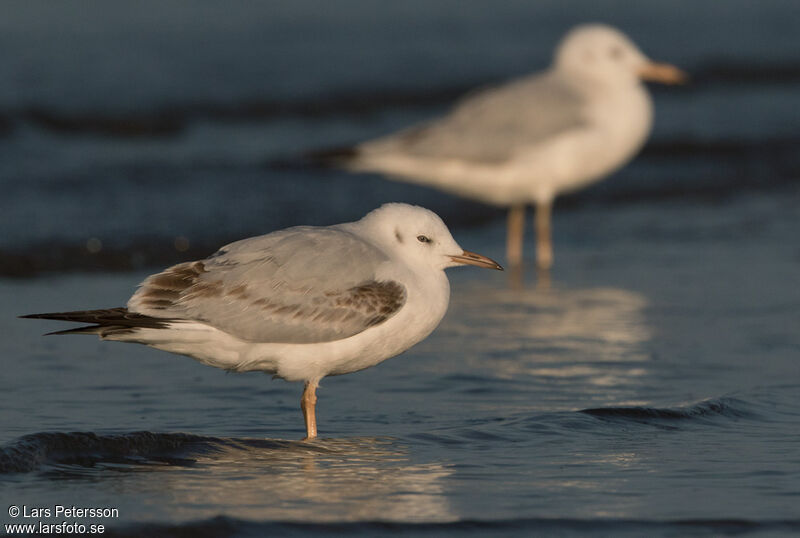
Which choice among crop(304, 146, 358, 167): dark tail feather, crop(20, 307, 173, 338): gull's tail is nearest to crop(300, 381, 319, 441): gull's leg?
crop(20, 307, 173, 338): gull's tail

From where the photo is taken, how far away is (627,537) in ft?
14.9

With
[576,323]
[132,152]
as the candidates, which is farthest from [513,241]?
[132,152]

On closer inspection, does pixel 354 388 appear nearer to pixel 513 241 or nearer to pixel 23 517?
pixel 23 517

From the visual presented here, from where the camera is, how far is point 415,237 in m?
6.04

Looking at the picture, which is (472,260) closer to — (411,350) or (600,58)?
(411,350)

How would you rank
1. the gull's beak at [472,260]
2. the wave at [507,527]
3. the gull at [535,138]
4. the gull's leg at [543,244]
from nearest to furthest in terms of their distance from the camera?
the wave at [507,527], the gull's beak at [472,260], the gull's leg at [543,244], the gull at [535,138]

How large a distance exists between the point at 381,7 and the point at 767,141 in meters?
6.87

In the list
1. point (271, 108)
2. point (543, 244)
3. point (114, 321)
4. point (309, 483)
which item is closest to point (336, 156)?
point (543, 244)

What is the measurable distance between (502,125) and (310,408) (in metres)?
5.47

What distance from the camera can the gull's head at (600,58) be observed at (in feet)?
36.5

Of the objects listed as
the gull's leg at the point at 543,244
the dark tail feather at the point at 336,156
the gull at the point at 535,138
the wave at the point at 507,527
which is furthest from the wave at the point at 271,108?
the wave at the point at 507,527

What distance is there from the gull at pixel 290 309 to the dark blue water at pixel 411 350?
33 centimetres

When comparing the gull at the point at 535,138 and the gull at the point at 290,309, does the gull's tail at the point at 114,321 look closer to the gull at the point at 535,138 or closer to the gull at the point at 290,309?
the gull at the point at 290,309

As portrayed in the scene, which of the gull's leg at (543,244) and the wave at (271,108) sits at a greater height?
the wave at (271,108)
